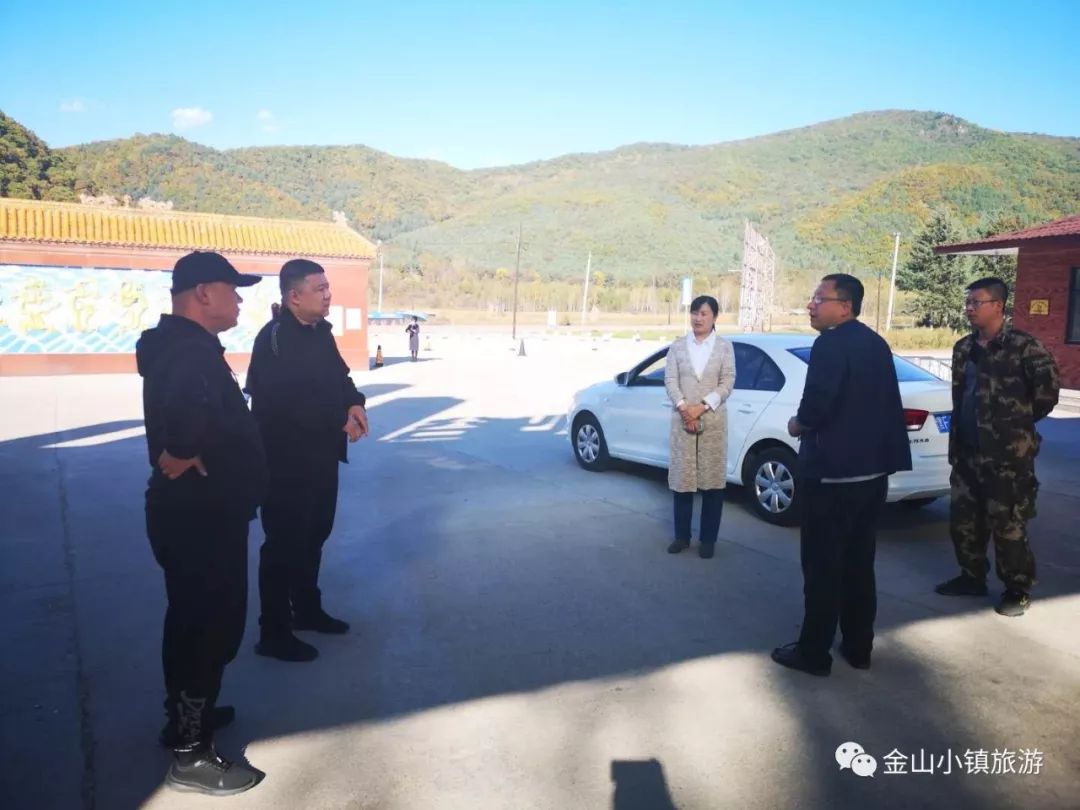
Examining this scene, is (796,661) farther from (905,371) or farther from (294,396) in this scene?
(905,371)

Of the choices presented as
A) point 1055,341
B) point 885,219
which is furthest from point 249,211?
point 1055,341

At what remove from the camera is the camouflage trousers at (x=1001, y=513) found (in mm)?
4781

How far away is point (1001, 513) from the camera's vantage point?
4801 millimetres

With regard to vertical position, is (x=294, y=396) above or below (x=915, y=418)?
above

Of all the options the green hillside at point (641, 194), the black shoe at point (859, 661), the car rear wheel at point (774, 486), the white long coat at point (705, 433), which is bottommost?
the black shoe at point (859, 661)

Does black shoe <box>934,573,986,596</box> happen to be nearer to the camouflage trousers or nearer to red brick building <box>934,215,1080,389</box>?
the camouflage trousers

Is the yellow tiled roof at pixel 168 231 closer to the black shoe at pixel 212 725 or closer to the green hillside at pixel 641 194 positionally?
the black shoe at pixel 212 725

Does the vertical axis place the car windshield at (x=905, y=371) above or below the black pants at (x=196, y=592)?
above

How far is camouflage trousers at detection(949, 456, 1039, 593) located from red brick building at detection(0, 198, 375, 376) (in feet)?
64.4

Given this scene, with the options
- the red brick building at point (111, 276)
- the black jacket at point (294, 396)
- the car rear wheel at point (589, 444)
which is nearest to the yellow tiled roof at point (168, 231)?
the red brick building at point (111, 276)

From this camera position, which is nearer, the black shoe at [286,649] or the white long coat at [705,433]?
the black shoe at [286,649]

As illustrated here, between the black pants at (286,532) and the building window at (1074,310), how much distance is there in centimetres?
1864

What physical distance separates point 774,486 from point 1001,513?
2.23 m

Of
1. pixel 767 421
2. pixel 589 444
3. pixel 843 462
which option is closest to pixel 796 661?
pixel 843 462
